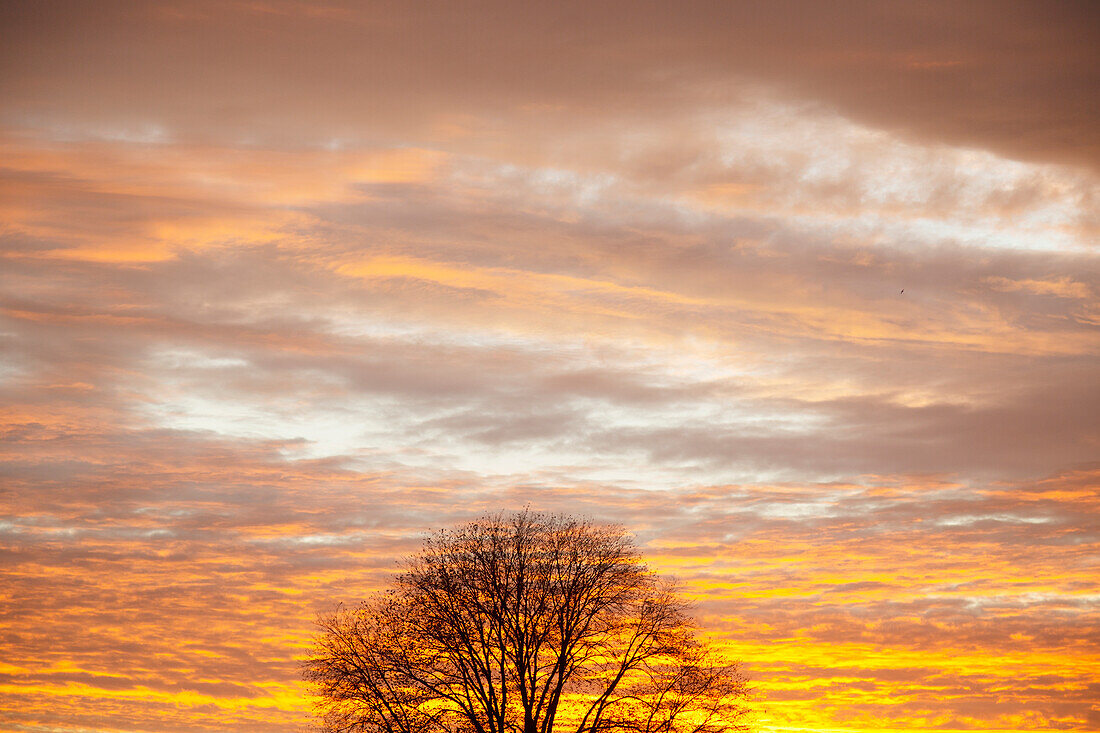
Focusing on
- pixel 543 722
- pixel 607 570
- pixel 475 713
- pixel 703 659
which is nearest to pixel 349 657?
pixel 475 713

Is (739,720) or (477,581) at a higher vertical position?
(477,581)

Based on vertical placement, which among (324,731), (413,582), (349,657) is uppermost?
(413,582)

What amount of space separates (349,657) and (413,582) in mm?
4457

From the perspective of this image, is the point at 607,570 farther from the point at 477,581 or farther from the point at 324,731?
the point at 324,731

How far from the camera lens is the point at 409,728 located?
155 feet

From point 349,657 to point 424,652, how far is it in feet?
11.4

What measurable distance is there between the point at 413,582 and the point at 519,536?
5.54m

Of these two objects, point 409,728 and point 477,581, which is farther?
point 477,581

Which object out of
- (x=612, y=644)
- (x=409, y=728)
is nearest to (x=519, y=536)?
(x=612, y=644)

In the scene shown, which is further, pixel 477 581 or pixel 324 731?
pixel 477 581

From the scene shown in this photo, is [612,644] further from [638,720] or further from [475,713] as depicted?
[475,713]

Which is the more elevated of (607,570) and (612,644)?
(607,570)

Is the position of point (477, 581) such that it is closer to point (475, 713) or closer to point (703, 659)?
point (475, 713)

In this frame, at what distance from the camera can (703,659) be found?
49.0 m
